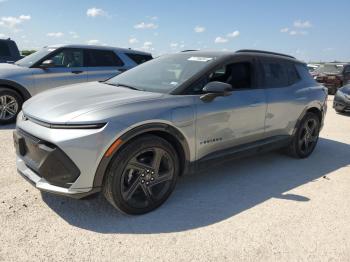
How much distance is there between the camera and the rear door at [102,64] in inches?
309

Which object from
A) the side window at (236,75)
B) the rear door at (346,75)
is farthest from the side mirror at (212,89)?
the rear door at (346,75)

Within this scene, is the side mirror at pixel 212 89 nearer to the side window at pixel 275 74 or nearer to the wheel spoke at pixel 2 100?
the side window at pixel 275 74

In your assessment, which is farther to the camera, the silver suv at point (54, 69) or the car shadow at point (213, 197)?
the silver suv at point (54, 69)

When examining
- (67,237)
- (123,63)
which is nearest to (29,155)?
(67,237)

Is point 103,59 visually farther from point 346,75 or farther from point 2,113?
point 346,75

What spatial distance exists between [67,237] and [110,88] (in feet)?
5.55

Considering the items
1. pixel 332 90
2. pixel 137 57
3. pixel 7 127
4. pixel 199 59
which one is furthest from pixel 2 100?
pixel 332 90

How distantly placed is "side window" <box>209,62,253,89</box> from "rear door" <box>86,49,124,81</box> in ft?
14.3

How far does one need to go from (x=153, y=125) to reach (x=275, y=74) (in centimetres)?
239

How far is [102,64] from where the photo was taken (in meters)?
8.06

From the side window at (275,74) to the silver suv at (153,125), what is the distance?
0.02 m

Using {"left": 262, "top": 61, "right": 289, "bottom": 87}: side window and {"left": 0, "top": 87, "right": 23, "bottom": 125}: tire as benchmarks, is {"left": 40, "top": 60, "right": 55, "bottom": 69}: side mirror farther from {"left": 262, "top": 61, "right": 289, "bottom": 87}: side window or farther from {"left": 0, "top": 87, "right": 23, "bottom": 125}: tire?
{"left": 262, "top": 61, "right": 289, "bottom": 87}: side window

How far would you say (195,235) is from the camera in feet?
9.87

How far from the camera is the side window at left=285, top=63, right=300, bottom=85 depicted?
16.5 feet
